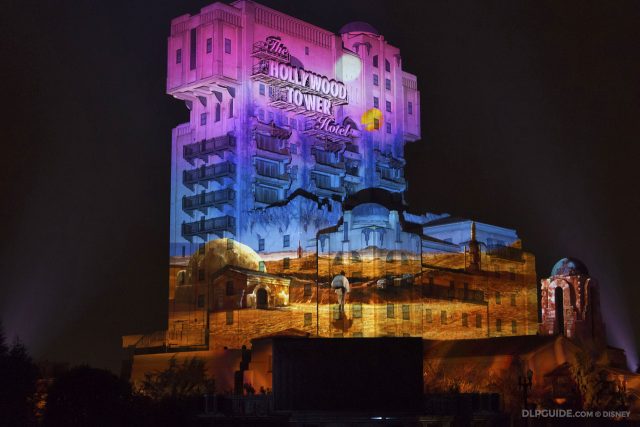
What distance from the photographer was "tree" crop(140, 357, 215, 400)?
8494 centimetres

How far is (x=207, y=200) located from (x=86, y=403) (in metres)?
40.0

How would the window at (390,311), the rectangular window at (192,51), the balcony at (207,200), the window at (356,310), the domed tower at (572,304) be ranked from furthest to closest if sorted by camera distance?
the rectangular window at (192,51)
the domed tower at (572,304)
the balcony at (207,200)
the window at (356,310)
the window at (390,311)

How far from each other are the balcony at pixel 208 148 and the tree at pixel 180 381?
1859cm

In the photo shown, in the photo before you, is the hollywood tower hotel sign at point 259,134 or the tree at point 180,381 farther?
the hollywood tower hotel sign at point 259,134

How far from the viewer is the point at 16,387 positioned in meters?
64.7

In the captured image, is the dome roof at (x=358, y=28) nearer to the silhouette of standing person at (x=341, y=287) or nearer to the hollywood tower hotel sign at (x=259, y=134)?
the hollywood tower hotel sign at (x=259, y=134)

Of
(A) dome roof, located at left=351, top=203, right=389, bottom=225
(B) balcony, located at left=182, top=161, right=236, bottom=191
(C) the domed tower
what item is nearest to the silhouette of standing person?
(A) dome roof, located at left=351, top=203, right=389, bottom=225

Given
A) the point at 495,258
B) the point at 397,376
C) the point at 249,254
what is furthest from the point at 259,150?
the point at 397,376

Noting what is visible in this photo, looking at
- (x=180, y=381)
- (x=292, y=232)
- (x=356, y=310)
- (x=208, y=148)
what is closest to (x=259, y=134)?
(x=208, y=148)

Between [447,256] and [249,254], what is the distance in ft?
60.3

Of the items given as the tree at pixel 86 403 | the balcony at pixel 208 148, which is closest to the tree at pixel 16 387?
the tree at pixel 86 403

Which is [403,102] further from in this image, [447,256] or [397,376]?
[397,376]

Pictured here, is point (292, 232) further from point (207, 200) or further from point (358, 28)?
point (358, 28)

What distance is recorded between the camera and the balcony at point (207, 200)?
335ft
